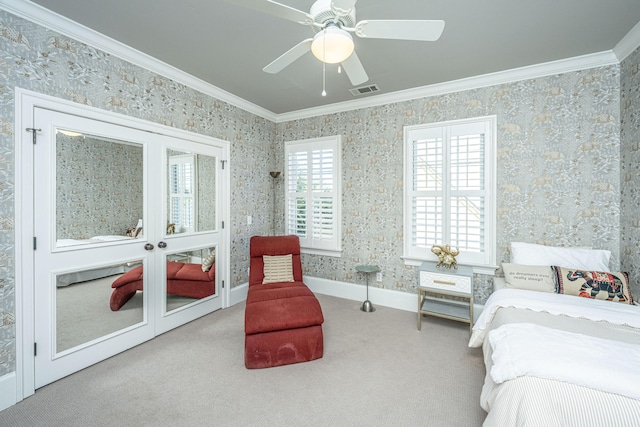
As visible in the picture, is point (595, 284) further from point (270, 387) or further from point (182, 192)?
point (182, 192)

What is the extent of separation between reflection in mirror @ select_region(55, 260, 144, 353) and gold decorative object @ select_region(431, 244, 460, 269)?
125 inches

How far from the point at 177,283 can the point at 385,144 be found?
3.05 m

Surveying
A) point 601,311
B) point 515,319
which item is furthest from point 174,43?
point 601,311

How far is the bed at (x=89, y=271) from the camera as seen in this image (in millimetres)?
2137

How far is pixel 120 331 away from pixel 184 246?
0.96 m

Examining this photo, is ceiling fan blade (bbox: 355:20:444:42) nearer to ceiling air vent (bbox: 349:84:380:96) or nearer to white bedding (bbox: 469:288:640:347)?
ceiling air vent (bbox: 349:84:380:96)

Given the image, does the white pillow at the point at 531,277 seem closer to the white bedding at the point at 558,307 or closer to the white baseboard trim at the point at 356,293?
the white bedding at the point at 558,307

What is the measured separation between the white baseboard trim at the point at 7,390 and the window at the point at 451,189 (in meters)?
3.66

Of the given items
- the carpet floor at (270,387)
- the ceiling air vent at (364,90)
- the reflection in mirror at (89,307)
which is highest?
the ceiling air vent at (364,90)

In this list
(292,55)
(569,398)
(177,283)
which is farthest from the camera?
(177,283)

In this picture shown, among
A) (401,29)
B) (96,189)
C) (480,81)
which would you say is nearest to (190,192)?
(96,189)

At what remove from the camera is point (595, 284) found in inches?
85.9

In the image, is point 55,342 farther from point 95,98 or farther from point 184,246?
point 95,98

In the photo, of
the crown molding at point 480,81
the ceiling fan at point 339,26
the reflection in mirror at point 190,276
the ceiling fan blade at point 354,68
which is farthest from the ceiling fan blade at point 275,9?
the reflection in mirror at point 190,276
